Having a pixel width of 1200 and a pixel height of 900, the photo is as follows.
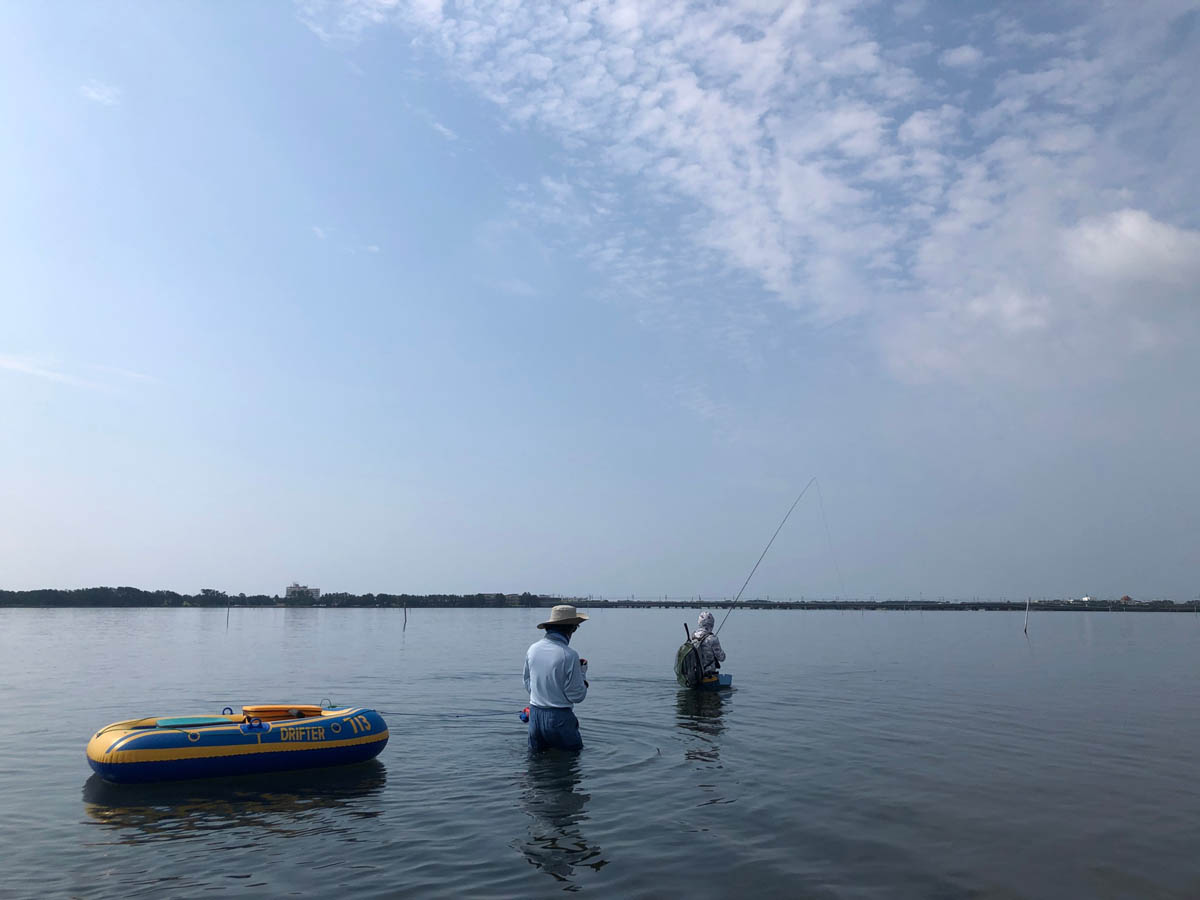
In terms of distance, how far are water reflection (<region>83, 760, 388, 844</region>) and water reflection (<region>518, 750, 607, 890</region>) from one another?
236 cm

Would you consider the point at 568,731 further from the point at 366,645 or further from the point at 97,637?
the point at 97,637

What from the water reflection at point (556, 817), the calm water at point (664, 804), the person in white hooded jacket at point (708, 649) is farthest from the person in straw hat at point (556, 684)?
the person in white hooded jacket at point (708, 649)

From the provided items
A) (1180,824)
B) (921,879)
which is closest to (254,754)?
(921,879)

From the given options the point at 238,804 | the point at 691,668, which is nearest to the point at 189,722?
the point at 238,804

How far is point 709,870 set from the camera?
8.66 m

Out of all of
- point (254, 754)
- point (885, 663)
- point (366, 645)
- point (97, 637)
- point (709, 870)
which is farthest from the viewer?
point (97, 637)

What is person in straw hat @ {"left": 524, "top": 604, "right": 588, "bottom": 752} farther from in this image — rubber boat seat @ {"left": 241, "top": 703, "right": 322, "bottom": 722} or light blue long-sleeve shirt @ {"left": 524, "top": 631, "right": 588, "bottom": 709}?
rubber boat seat @ {"left": 241, "top": 703, "right": 322, "bottom": 722}

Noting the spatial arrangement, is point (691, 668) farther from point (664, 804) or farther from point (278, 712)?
point (278, 712)

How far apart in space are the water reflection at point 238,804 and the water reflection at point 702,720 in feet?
19.6

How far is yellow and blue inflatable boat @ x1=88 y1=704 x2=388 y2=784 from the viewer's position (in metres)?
12.1

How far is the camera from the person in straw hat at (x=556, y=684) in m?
12.8

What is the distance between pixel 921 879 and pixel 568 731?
6.31 metres

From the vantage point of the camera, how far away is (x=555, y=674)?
12.7 meters

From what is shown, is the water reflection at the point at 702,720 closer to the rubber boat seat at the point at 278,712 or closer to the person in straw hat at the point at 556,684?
the person in straw hat at the point at 556,684
